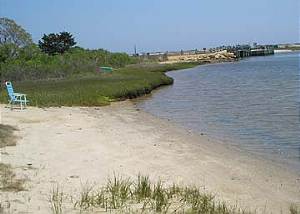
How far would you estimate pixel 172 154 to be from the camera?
12805 millimetres

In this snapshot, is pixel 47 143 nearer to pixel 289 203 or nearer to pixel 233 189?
pixel 233 189

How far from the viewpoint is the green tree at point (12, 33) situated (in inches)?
2019

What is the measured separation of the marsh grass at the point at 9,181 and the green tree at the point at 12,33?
4524 cm

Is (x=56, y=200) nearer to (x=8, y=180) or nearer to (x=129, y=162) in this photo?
(x=8, y=180)

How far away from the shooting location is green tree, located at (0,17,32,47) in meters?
51.3

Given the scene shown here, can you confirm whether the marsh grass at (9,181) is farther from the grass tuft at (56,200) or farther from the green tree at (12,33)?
the green tree at (12,33)

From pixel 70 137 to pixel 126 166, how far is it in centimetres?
373

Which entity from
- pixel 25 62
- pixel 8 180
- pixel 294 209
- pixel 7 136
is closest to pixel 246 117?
pixel 7 136

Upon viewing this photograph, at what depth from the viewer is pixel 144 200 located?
7305mm

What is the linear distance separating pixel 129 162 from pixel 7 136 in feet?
12.1

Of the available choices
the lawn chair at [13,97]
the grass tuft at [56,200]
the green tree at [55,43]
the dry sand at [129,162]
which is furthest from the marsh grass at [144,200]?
the green tree at [55,43]

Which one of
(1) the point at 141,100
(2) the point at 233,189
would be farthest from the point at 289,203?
(1) the point at 141,100

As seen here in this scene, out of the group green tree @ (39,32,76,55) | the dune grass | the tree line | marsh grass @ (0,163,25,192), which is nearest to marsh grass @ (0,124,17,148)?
the dune grass

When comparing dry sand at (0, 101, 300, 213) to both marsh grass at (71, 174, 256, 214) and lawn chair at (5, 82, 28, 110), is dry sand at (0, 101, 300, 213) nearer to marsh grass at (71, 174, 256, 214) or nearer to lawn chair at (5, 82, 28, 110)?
→ marsh grass at (71, 174, 256, 214)
